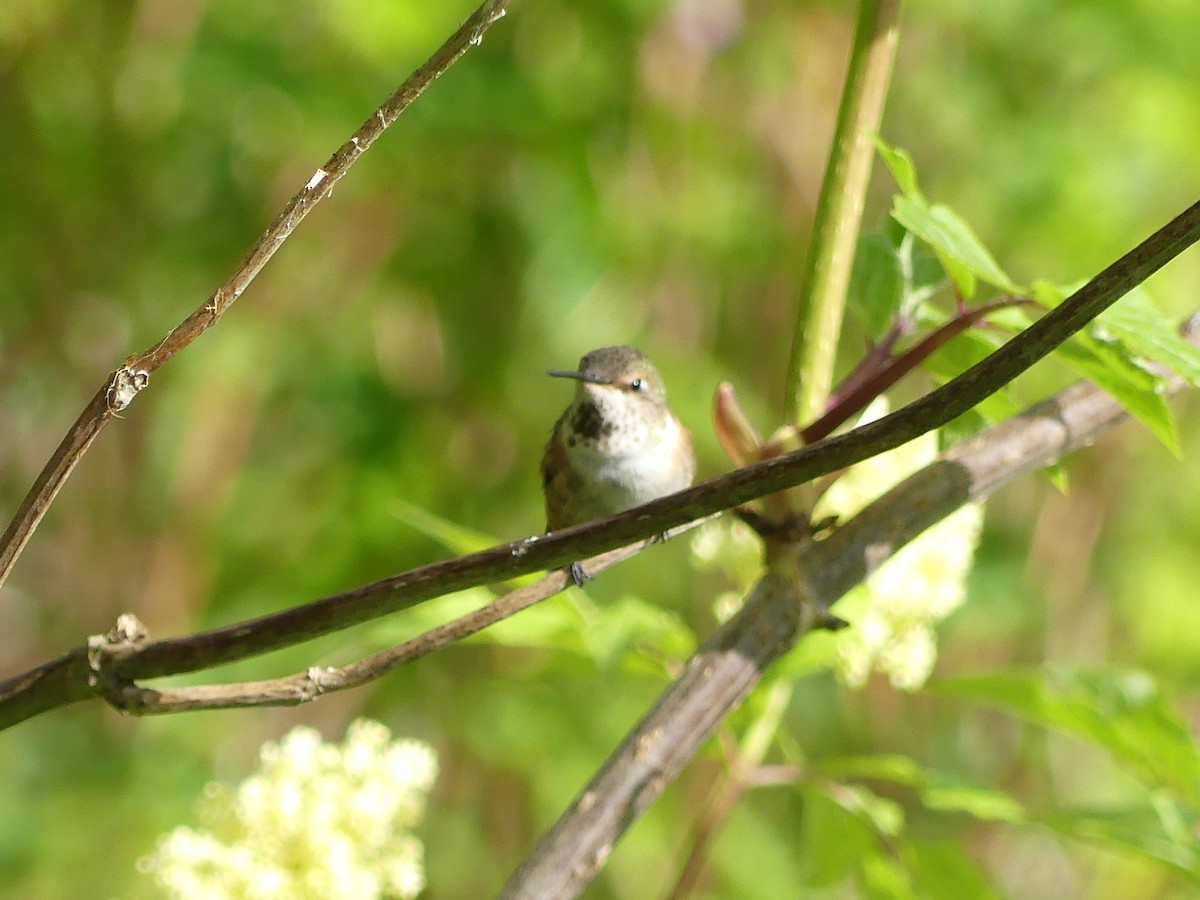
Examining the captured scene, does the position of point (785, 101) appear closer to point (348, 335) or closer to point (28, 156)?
point (348, 335)

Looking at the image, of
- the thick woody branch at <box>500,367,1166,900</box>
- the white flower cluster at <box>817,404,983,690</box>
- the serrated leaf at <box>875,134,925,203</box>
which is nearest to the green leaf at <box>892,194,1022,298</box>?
the serrated leaf at <box>875,134,925,203</box>

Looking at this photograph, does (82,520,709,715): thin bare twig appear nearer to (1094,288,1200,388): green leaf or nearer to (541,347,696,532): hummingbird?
(1094,288,1200,388): green leaf

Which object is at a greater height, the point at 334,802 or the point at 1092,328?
the point at 334,802

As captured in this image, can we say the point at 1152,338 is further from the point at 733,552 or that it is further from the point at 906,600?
the point at 733,552

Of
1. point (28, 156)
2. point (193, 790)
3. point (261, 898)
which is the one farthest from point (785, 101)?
point (261, 898)

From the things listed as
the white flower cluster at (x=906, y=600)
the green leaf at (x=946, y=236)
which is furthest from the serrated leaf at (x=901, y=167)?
the white flower cluster at (x=906, y=600)

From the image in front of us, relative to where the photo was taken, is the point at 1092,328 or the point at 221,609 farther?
the point at 221,609

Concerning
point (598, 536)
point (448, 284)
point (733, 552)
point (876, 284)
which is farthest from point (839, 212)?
point (448, 284)
